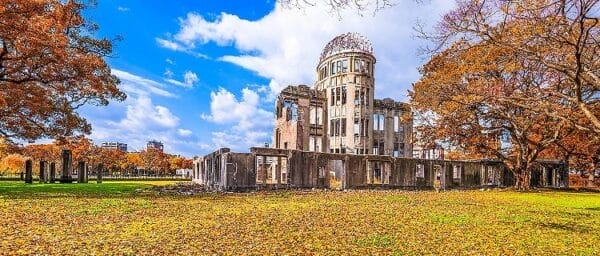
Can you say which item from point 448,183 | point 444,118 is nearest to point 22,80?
point 444,118

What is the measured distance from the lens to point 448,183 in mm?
38938

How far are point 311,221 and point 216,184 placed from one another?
2088cm

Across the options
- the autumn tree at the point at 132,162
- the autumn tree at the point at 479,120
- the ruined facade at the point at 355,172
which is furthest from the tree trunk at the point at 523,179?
the autumn tree at the point at 132,162

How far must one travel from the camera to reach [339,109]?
56250mm

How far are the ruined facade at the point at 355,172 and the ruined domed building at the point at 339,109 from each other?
15.7 metres

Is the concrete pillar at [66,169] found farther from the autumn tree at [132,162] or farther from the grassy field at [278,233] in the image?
the autumn tree at [132,162]

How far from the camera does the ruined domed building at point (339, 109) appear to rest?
181 feet

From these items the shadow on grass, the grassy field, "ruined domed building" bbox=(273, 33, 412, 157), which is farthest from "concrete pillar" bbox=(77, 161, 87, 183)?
the grassy field

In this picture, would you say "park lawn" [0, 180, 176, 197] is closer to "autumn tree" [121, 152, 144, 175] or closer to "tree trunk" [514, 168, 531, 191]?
"tree trunk" [514, 168, 531, 191]

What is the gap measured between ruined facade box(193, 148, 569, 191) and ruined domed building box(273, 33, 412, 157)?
15.7 m

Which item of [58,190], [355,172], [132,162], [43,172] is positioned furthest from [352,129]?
[132,162]

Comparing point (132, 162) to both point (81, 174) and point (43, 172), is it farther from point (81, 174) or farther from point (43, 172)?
point (43, 172)

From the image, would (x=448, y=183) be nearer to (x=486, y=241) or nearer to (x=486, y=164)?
(x=486, y=164)

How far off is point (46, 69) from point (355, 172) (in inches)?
860
